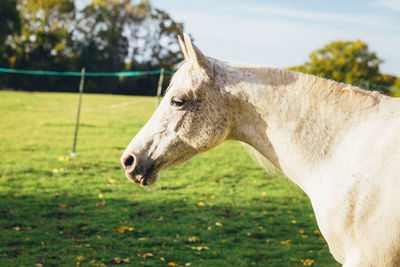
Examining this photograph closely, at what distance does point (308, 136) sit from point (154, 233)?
13.9ft

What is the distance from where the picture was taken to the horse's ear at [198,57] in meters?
2.41

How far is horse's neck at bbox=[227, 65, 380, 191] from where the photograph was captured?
2389 millimetres

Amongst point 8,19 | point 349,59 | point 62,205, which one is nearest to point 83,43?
point 8,19

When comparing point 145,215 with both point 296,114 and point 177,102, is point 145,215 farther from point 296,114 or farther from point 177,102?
point 296,114

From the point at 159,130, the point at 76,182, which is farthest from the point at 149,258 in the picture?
the point at 76,182

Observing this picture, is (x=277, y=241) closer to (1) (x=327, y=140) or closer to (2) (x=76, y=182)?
(1) (x=327, y=140)

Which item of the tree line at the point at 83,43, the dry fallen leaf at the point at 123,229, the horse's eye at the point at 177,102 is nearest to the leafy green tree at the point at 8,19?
the tree line at the point at 83,43

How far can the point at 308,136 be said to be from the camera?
2416 mm

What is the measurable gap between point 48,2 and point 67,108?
3113 cm

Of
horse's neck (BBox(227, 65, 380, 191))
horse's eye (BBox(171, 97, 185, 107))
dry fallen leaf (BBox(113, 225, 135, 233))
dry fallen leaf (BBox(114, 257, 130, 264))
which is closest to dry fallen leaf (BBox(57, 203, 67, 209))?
dry fallen leaf (BBox(113, 225, 135, 233))

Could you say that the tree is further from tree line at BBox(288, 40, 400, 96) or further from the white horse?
the white horse

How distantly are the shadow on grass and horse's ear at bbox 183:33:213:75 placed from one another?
3.34m

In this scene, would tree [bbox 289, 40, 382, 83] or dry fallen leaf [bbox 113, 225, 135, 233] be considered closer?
dry fallen leaf [bbox 113, 225, 135, 233]

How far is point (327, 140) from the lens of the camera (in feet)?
7.82
